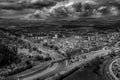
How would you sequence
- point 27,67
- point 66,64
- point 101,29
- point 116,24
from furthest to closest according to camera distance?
1. point 116,24
2. point 101,29
3. point 66,64
4. point 27,67

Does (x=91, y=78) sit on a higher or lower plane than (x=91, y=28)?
lower

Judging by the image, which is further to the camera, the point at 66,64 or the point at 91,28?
the point at 91,28

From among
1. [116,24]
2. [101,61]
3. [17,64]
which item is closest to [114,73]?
[101,61]

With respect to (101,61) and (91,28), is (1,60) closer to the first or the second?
(101,61)

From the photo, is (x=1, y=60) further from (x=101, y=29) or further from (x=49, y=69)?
(x=101, y=29)

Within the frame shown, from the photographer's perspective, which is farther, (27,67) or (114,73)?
(27,67)

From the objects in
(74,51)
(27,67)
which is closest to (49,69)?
(27,67)

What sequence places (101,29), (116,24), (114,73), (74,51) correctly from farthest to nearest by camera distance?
(116,24) < (101,29) < (74,51) < (114,73)

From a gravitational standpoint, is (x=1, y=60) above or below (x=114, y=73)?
above

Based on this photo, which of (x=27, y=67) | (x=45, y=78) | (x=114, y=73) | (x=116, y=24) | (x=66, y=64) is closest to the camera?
(x=45, y=78)
